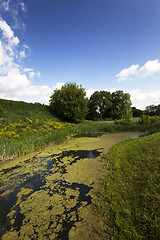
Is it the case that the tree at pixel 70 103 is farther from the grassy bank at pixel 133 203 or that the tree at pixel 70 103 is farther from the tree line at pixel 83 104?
the grassy bank at pixel 133 203

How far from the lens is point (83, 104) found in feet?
79.3

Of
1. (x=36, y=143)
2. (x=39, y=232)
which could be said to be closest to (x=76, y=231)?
(x=39, y=232)

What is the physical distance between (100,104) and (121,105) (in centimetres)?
732

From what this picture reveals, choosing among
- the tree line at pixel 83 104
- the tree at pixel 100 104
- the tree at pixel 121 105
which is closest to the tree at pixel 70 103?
the tree line at pixel 83 104

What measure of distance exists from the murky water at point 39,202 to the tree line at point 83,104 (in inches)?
696

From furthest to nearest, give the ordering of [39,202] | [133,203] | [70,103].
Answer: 1. [70,103]
2. [39,202]
3. [133,203]

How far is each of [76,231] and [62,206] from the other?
758 mm

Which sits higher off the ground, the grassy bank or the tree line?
the tree line

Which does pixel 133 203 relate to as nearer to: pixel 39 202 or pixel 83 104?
pixel 39 202

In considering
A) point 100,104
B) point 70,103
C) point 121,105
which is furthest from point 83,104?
point 121,105

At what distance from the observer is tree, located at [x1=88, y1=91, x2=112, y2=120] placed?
1347 inches

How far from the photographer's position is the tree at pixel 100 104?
3422cm

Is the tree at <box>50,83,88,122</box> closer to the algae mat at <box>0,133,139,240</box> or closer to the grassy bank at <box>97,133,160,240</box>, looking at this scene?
the algae mat at <box>0,133,139,240</box>

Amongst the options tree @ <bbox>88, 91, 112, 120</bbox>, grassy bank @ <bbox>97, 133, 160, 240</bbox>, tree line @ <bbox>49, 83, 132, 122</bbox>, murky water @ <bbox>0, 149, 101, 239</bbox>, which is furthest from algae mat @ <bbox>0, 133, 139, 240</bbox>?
tree @ <bbox>88, 91, 112, 120</bbox>
